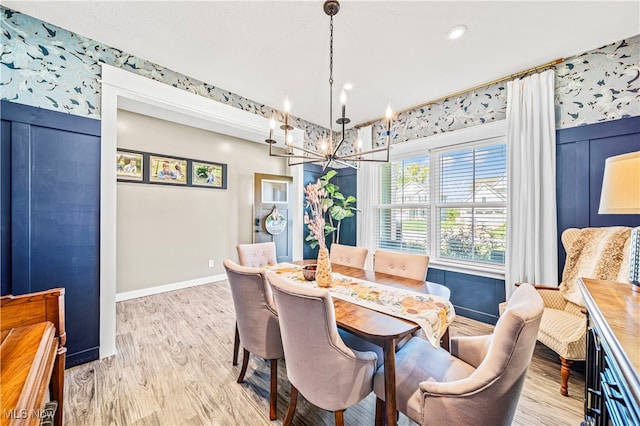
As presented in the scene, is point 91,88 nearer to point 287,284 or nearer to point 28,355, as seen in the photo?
point 28,355

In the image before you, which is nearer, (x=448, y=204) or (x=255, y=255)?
(x=255, y=255)

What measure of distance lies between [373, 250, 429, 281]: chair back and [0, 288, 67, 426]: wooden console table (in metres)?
2.19

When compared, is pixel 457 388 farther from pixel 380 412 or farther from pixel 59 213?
pixel 59 213

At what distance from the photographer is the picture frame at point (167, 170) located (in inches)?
148

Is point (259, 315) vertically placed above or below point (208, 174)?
below

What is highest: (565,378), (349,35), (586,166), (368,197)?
(349,35)

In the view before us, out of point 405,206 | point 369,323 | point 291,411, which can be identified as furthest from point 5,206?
point 405,206

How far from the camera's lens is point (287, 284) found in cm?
120

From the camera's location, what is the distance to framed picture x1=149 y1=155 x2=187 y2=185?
→ 3758 millimetres

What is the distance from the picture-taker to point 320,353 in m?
1.18

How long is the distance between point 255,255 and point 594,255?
3.06 meters

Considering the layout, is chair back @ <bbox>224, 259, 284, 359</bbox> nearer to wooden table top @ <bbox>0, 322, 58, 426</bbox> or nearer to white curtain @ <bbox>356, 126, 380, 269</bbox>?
wooden table top @ <bbox>0, 322, 58, 426</bbox>

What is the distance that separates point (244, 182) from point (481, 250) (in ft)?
13.3

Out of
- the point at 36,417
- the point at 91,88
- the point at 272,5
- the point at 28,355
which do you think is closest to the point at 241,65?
the point at 272,5
